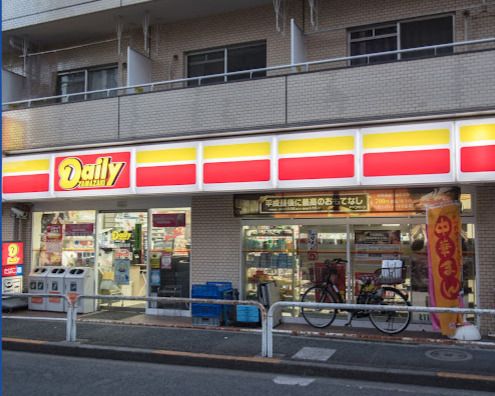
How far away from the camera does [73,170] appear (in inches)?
480

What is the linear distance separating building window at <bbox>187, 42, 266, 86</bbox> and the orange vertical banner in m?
5.60

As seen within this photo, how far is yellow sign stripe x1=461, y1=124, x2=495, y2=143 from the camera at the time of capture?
8.76m

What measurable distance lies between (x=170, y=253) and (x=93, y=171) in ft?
8.50

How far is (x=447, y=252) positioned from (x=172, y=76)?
7839 mm

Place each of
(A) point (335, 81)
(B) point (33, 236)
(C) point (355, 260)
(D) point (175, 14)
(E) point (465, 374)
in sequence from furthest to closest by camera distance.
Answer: (B) point (33, 236)
(D) point (175, 14)
(C) point (355, 260)
(A) point (335, 81)
(E) point (465, 374)

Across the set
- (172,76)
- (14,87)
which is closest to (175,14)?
(172,76)

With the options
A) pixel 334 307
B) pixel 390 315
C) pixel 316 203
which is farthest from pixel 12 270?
pixel 390 315

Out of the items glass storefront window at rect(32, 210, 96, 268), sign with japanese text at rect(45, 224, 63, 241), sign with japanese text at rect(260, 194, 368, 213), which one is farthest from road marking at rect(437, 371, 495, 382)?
sign with japanese text at rect(45, 224, 63, 241)

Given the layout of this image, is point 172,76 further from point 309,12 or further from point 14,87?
point 14,87

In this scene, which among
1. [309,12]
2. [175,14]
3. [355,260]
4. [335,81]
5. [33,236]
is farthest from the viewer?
[33,236]

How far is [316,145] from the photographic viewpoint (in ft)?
32.8

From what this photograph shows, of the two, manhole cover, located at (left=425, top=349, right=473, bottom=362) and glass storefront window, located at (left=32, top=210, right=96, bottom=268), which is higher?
glass storefront window, located at (left=32, top=210, right=96, bottom=268)

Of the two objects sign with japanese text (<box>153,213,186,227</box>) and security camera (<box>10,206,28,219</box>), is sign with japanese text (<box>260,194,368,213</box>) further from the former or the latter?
security camera (<box>10,206,28,219</box>)

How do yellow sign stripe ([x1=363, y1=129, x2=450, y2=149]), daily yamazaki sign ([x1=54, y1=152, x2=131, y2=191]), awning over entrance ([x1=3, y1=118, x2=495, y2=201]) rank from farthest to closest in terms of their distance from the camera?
1. daily yamazaki sign ([x1=54, y1=152, x2=131, y2=191])
2. yellow sign stripe ([x1=363, y1=129, x2=450, y2=149])
3. awning over entrance ([x1=3, y1=118, x2=495, y2=201])
